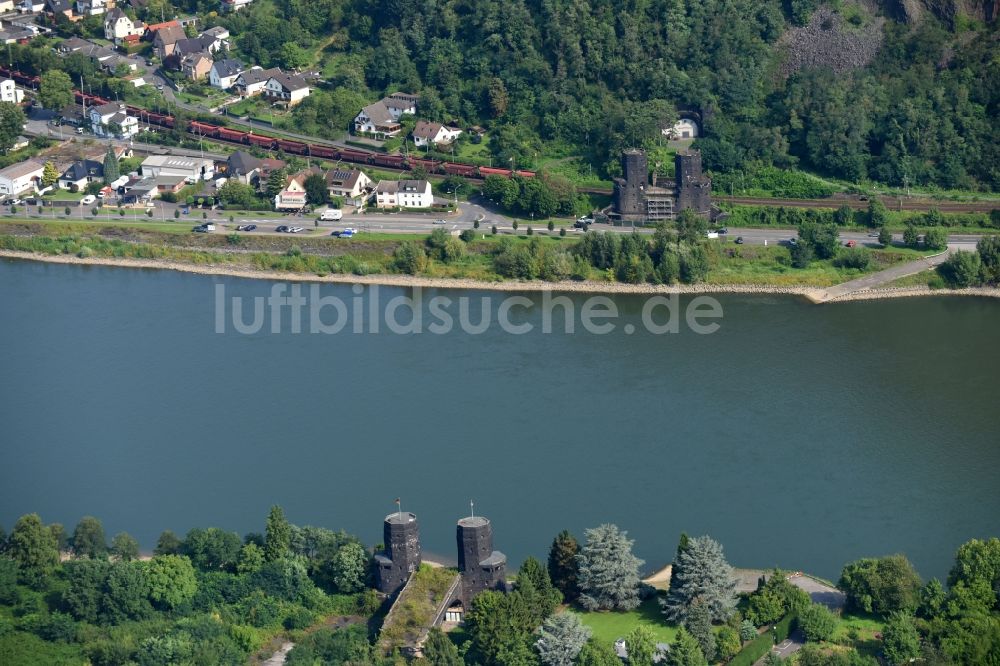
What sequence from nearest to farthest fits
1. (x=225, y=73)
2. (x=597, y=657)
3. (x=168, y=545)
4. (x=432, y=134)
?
(x=597, y=657), (x=168, y=545), (x=432, y=134), (x=225, y=73)

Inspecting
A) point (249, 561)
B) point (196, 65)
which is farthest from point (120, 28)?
point (249, 561)

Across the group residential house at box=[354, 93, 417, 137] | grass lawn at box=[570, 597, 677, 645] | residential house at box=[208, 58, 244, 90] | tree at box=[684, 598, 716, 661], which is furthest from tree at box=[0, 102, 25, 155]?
tree at box=[684, 598, 716, 661]

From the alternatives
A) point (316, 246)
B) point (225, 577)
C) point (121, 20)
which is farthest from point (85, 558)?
point (121, 20)

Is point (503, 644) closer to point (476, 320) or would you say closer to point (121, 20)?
point (476, 320)

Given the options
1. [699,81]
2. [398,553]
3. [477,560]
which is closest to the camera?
[477,560]

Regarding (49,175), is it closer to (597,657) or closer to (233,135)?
(233,135)

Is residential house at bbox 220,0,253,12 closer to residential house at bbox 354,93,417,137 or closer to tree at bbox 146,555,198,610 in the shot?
residential house at bbox 354,93,417,137
